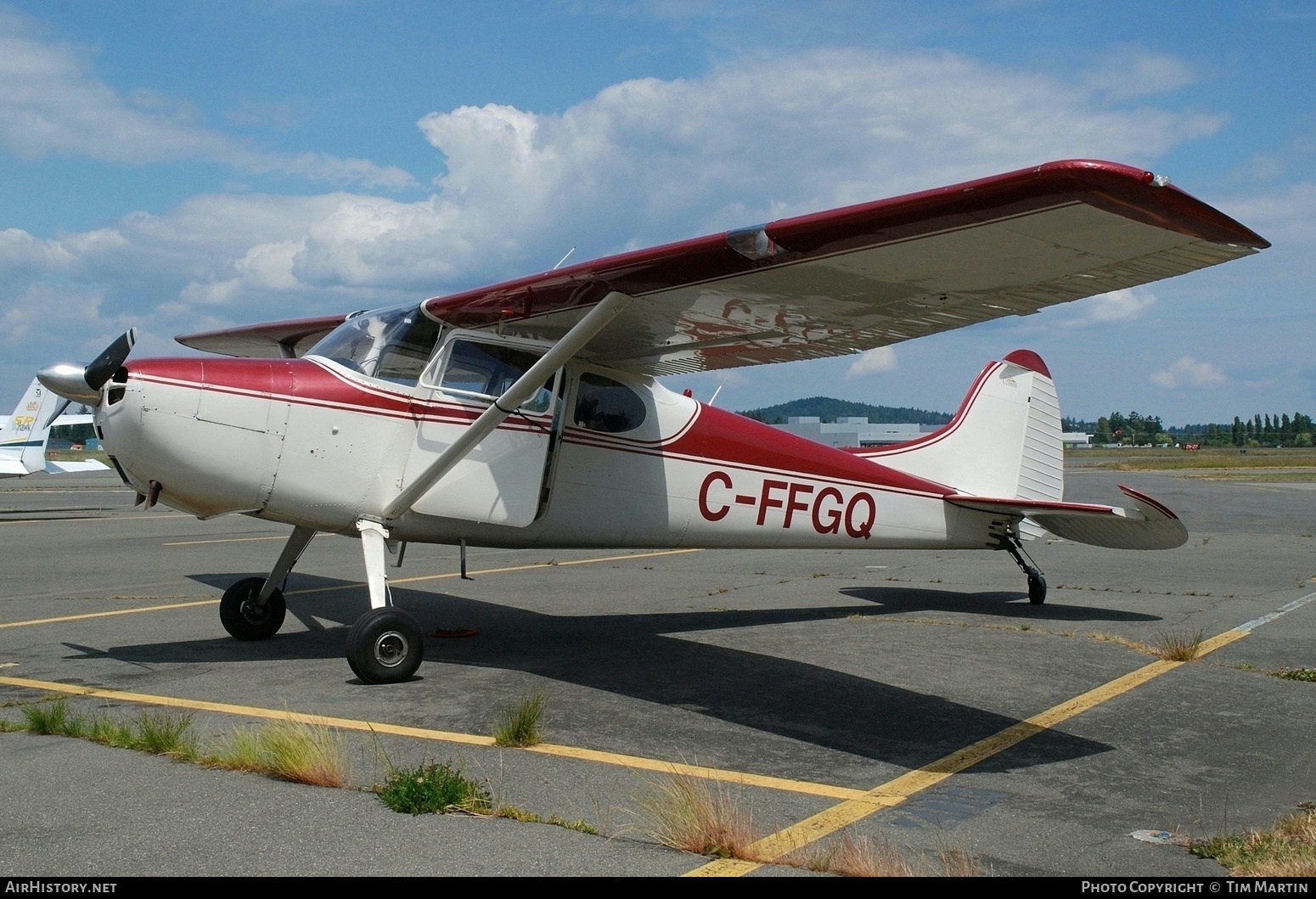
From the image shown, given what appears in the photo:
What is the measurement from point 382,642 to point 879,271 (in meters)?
3.78

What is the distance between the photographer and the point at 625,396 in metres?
8.20

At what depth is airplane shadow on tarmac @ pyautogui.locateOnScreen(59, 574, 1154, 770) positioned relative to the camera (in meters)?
5.48

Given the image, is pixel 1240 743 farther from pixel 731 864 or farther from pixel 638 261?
pixel 638 261

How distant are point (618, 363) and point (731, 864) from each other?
522cm

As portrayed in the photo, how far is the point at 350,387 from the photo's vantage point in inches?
277

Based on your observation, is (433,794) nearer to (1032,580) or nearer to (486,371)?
(486,371)

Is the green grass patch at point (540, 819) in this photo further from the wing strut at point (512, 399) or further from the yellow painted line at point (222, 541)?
the yellow painted line at point (222, 541)

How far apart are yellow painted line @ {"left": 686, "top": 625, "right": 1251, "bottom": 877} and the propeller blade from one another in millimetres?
4699

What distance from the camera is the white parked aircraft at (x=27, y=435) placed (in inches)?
1007

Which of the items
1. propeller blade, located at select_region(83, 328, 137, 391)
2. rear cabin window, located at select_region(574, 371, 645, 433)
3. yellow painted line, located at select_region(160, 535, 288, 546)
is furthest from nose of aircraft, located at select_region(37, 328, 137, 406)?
yellow painted line, located at select_region(160, 535, 288, 546)

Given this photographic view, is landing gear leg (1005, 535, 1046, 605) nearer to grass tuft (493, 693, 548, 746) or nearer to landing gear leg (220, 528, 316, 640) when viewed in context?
grass tuft (493, 693, 548, 746)

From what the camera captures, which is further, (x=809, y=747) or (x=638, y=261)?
(x=638, y=261)

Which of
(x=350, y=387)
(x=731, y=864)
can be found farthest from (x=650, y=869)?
(x=350, y=387)

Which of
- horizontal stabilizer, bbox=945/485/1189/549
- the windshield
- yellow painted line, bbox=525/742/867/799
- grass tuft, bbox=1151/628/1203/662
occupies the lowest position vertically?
grass tuft, bbox=1151/628/1203/662
